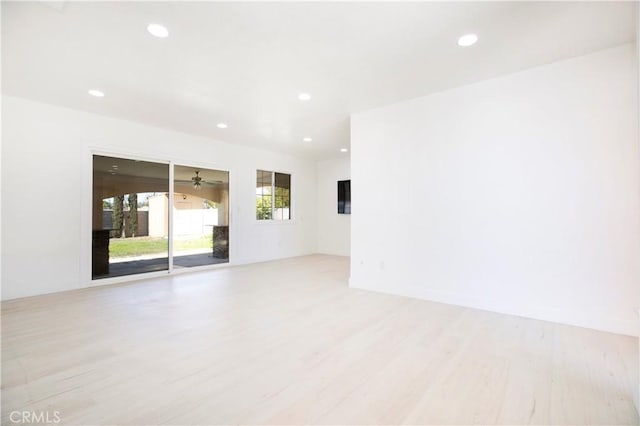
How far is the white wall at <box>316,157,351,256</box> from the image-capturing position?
25.9 ft

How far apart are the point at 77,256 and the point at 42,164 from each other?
1.39 metres

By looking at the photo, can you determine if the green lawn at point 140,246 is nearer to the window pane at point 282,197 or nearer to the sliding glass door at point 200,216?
the sliding glass door at point 200,216

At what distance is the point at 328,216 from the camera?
27.1 ft

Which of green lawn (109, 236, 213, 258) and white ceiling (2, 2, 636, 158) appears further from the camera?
green lawn (109, 236, 213, 258)

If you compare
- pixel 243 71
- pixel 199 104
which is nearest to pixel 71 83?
pixel 199 104

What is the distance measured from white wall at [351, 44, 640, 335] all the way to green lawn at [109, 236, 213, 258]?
12.4 ft

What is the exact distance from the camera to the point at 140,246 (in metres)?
5.30

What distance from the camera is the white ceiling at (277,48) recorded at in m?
2.22

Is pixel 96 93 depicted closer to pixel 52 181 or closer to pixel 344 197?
pixel 52 181

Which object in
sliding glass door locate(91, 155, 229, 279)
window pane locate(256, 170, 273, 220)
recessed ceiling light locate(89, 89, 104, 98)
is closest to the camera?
recessed ceiling light locate(89, 89, 104, 98)

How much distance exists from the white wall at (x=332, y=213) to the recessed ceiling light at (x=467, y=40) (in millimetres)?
5173

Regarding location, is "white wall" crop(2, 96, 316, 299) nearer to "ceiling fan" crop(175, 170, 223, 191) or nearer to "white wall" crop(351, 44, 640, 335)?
"ceiling fan" crop(175, 170, 223, 191)

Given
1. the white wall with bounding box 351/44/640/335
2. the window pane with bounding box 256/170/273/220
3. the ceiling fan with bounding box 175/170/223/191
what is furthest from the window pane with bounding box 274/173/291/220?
the white wall with bounding box 351/44/640/335

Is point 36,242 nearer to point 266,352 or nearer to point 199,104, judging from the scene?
point 199,104
